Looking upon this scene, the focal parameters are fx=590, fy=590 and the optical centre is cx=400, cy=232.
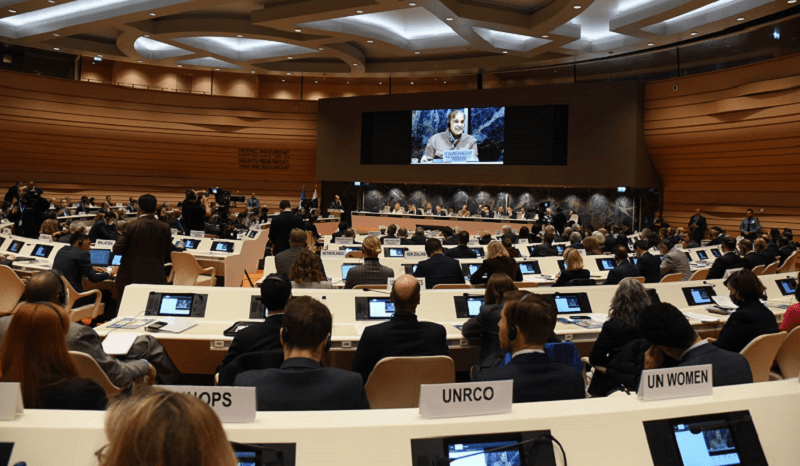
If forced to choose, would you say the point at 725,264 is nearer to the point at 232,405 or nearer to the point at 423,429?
the point at 423,429

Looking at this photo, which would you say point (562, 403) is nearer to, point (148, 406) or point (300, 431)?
point (300, 431)

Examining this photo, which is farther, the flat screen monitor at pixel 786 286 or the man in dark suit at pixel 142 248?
the flat screen monitor at pixel 786 286

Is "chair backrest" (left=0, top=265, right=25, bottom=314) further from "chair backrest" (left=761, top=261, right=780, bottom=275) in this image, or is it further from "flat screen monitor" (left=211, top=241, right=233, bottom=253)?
"chair backrest" (left=761, top=261, right=780, bottom=275)

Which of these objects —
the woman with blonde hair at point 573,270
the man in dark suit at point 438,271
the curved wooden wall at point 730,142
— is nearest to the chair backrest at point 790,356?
the woman with blonde hair at point 573,270

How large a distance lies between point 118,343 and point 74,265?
3758 millimetres

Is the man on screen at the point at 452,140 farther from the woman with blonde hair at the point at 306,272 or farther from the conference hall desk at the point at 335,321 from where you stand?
the woman with blonde hair at the point at 306,272

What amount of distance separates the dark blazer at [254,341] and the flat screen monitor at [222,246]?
721 centimetres

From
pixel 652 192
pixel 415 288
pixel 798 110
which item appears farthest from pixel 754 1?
pixel 415 288

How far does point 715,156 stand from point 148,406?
17809 mm

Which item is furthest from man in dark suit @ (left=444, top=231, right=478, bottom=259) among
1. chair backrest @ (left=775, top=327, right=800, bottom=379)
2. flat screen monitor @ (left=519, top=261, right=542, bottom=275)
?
chair backrest @ (left=775, top=327, right=800, bottom=379)

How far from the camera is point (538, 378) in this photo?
247 centimetres

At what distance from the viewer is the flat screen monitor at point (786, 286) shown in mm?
6562

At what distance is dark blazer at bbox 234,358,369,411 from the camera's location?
2.10 m

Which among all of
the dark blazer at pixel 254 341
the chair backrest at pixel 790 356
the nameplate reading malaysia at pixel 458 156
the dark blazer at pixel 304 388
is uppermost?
the nameplate reading malaysia at pixel 458 156
